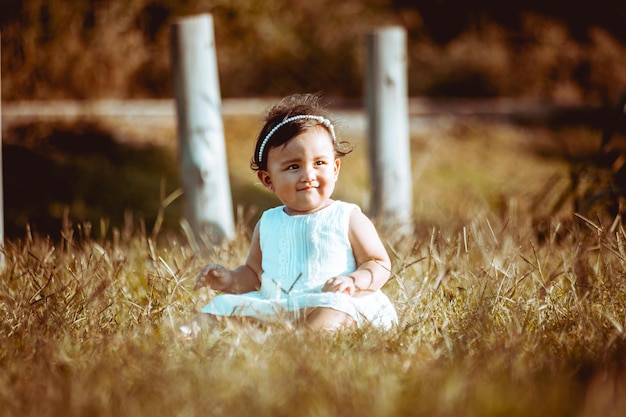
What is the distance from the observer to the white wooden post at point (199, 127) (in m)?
4.59

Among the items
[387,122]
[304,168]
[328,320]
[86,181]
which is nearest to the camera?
[328,320]

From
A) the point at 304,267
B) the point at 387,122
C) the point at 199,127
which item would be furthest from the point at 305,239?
the point at 387,122

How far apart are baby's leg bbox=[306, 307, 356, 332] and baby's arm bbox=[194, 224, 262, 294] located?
40 centimetres

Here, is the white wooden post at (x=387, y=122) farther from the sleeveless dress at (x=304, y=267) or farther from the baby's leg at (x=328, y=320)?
the baby's leg at (x=328, y=320)

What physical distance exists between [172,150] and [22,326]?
463 cm

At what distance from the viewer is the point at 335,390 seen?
6.47 feet

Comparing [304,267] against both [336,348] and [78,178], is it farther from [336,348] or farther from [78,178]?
[78,178]

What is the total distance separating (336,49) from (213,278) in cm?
729

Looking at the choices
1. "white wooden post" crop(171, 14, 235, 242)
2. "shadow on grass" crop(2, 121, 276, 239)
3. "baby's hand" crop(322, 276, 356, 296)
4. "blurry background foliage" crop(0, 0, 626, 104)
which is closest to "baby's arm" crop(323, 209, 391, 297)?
"baby's hand" crop(322, 276, 356, 296)

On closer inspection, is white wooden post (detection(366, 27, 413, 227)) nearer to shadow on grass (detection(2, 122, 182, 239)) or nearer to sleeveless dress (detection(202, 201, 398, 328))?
shadow on grass (detection(2, 122, 182, 239))

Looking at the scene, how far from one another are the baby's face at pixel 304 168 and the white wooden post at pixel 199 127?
1.77 metres

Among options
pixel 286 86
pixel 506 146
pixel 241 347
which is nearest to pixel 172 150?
pixel 286 86

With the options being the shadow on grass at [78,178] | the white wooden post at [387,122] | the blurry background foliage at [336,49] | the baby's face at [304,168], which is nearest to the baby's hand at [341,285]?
the baby's face at [304,168]

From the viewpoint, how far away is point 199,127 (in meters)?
4.64
